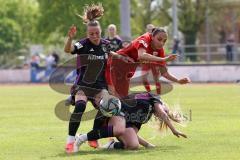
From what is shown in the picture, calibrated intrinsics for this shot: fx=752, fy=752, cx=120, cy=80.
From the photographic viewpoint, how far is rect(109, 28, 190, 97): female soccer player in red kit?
11383mm

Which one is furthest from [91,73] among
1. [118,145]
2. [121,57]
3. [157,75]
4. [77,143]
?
[157,75]

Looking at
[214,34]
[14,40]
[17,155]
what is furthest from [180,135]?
[214,34]

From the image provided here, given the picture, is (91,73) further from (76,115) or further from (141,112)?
(141,112)

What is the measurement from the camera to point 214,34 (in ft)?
261

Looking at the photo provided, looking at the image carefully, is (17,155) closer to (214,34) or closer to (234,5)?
(234,5)

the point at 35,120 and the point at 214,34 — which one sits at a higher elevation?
the point at 214,34

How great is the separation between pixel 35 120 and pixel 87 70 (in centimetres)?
607

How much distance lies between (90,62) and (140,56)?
2.53 feet

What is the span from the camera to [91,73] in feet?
37.6

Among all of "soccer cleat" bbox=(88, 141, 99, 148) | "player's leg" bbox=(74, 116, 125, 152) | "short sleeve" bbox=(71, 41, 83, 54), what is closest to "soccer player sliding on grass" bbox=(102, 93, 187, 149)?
"soccer cleat" bbox=(88, 141, 99, 148)

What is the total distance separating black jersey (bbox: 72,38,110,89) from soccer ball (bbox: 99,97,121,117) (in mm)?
386

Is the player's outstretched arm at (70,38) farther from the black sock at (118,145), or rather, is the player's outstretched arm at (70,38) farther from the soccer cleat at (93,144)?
the black sock at (118,145)

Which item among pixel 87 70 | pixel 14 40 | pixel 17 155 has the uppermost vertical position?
pixel 14 40

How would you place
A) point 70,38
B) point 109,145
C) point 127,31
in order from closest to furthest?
point 70,38 < point 109,145 < point 127,31
